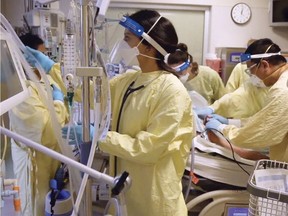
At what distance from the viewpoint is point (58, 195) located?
1335mm

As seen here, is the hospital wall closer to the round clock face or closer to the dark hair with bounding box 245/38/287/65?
the round clock face

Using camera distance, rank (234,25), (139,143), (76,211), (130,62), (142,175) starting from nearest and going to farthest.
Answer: (76,211) < (139,143) < (142,175) < (130,62) < (234,25)

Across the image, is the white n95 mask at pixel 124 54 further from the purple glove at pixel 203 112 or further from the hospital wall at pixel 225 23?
the hospital wall at pixel 225 23

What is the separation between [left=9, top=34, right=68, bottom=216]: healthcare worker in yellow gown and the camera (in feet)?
4.46

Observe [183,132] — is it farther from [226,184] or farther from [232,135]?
[226,184]

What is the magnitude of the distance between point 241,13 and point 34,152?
11.6 ft

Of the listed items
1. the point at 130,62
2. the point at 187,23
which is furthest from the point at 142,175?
the point at 187,23

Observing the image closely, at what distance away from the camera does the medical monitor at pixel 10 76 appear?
781mm

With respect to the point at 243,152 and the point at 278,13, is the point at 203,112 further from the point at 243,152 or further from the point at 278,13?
the point at 278,13

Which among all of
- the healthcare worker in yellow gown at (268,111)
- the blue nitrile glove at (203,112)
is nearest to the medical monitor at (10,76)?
the healthcare worker in yellow gown at (268,111)

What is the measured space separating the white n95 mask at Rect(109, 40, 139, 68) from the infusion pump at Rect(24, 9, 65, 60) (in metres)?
1.23

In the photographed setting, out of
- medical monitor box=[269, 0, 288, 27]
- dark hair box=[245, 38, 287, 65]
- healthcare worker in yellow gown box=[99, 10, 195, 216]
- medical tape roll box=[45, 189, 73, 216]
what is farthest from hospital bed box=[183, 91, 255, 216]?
medical monitor box=[269, 0, 288, 27]

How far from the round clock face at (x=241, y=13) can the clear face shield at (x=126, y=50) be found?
9.78 ft

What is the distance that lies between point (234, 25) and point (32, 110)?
344 cm
